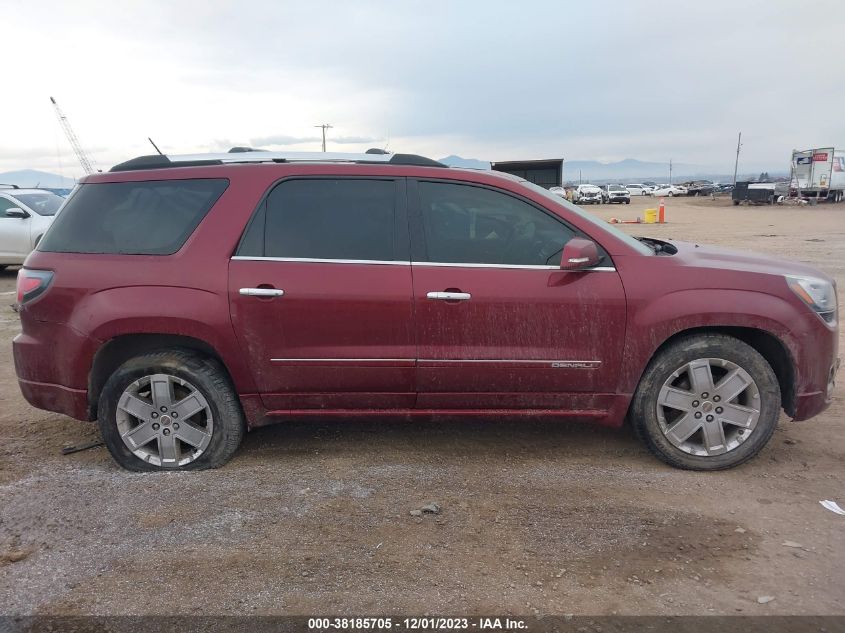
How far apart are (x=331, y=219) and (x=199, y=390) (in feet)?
4.17

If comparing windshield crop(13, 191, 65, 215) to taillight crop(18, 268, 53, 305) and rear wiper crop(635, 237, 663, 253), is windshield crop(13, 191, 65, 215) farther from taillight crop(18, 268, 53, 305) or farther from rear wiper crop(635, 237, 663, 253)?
rear wiper crop(635, 237, 663, 253)

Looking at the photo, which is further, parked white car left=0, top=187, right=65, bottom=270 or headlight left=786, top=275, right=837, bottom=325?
parked white car left=0, top=187, right=65, bottom=270

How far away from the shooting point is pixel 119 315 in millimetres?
3564

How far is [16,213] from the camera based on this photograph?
11.3m

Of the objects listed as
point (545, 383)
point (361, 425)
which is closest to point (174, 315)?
point (361, 425)

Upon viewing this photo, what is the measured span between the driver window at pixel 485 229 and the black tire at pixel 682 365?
0.87 m

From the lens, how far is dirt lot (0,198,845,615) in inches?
103

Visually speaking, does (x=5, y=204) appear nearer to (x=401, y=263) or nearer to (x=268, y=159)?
(x=268, y=159)

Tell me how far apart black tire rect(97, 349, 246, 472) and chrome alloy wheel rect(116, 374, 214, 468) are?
28 millimetres

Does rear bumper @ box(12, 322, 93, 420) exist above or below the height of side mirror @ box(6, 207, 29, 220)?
below

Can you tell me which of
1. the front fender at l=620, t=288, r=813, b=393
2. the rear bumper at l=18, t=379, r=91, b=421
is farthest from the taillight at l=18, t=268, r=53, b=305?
the front fender at l=620, t=288, r=813, b=393

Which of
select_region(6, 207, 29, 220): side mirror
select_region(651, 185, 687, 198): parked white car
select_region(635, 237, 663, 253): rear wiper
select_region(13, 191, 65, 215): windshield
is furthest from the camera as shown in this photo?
select_region(651, 185, 687, 198): parked white car

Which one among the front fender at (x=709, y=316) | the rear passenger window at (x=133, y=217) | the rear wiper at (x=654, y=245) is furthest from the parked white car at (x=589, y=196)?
the rear passenger window at (x=133, y=217)

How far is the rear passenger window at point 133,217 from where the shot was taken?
3680 mm
